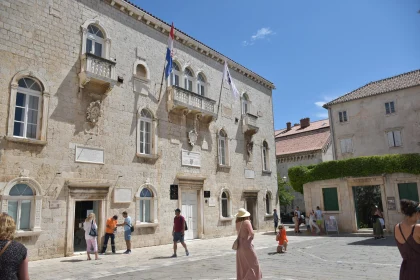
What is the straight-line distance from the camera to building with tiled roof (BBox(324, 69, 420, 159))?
26578 mm

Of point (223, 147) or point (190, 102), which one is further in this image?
point (223, 147)

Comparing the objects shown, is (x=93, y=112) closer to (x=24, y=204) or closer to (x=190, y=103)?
(x=24, y=204)

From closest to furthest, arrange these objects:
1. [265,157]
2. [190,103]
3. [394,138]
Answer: [190,103] → [265,157] → [394,138]

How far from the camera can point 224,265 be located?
412 inches

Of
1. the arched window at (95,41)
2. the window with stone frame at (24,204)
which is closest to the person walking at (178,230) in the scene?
the window with stone frame at (24,204)

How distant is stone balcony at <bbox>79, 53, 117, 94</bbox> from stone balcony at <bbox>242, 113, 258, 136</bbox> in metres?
10.9

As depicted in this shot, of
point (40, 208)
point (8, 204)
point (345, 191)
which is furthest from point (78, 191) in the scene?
point (345, 191)

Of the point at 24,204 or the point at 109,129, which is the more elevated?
the point at 109,129

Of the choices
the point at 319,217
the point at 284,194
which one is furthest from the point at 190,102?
the point at 284,194

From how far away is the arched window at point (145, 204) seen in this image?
1609 cm

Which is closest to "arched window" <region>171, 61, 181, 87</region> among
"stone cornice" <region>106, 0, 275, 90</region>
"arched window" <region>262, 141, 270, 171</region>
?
"stone cornice" <region>106, 0, 275, 90</region>

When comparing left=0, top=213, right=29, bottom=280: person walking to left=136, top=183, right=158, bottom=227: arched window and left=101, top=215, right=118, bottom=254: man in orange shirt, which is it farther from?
left=136, top=183, right=158, bottom=227: arched window

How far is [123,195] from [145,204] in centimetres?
158

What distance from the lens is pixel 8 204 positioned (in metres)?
11.6
